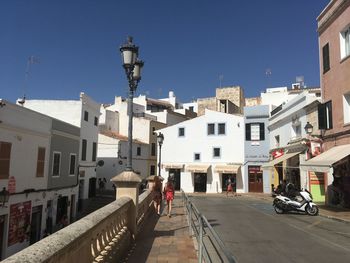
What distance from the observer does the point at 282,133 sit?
30.5 metres

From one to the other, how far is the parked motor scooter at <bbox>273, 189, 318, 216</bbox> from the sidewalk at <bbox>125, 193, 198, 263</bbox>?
6.82m

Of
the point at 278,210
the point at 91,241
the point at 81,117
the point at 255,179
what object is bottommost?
the point at 278,210

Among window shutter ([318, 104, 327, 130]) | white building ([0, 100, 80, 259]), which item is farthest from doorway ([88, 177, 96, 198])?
window shutter ([318, 104, 327, 130])

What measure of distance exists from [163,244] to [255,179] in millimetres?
30491

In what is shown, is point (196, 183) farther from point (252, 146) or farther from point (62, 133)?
point (62, 133)

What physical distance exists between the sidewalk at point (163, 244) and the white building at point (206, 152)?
88.5ft

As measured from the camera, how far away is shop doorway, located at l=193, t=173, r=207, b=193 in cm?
4050

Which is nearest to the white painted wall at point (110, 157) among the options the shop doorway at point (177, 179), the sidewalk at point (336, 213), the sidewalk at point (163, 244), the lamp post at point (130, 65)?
the shop doorway at point (177, 179)

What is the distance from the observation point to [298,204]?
17.2 meters

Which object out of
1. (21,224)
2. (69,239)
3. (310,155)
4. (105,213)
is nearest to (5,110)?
(21,224)

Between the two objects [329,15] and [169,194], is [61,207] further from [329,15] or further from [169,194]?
[329,15]

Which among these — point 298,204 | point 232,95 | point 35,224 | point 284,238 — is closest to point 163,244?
point 284,238

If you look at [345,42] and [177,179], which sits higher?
[345,42]

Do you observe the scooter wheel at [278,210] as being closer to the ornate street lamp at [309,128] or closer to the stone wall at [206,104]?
the ornate street lamp at [309,128]
